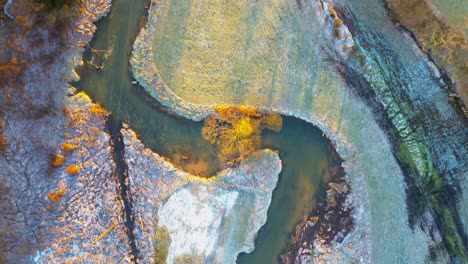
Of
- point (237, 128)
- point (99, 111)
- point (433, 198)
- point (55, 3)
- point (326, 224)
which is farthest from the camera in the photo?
Answer: point (326, 224)

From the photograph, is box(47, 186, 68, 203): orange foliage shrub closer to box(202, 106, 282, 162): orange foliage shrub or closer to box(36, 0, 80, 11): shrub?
box(202, 106, 282, 162): orange foliage shrub

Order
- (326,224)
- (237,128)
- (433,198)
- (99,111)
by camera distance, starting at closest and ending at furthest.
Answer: (237,128)
(433,198)
(99,111)
(326,224)

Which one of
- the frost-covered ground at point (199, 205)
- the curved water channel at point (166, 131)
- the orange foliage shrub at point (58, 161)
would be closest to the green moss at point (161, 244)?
the frost-covered ground at point (199, 205)

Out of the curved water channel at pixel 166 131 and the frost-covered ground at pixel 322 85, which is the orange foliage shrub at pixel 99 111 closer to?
the curved water channel at pixel 166 131

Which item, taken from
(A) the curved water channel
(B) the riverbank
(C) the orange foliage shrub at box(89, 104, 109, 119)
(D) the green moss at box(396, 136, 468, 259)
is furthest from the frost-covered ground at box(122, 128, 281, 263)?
(D) the green moss at box(396, 136, 468, 259)

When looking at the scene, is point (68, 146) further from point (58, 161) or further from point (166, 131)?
point (166, 131)

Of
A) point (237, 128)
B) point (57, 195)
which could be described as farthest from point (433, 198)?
point (57, 195)

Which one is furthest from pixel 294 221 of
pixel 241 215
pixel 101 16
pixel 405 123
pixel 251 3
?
pixel 101 16
